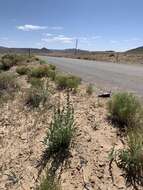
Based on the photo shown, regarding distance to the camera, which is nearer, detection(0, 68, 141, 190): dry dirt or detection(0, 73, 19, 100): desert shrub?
detection(0, 68, 141, 190): dry dirt

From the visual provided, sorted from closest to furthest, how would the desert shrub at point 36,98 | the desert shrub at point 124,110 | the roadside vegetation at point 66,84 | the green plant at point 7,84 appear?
the desert shrub at point 124,110, the desert shrub at point 36,98, the roadside vegetation at point 66,84, the green plant at point 7,84

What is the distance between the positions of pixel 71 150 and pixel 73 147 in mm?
116

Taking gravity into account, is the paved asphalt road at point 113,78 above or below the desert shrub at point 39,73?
below

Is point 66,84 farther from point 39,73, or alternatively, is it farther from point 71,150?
point 71,150

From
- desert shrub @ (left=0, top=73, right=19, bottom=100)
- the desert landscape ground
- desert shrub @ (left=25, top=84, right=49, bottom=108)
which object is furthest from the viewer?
desert shrub @ (left=0, top=73, right=19, bottom=100)

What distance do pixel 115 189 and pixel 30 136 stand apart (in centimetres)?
282

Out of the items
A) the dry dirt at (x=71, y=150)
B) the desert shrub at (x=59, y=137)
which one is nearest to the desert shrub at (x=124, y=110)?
the dry dirt at (x=71, y=150)

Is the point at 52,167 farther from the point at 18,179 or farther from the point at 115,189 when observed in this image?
the point at 115,189

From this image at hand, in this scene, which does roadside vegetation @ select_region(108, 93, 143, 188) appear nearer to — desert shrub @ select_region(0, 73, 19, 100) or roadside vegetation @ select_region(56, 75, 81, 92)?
roadside vegetation @ select_region(56, 75, 81, 92)

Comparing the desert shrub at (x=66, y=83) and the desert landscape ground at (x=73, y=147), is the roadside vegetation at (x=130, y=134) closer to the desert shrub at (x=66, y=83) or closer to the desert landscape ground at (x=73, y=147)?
the desert landscape ground at (x=73, y=147)

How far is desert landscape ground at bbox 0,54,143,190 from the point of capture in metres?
4.87

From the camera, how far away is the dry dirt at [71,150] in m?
4.91

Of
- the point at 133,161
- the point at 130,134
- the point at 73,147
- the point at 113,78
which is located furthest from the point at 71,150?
the point at 113,78

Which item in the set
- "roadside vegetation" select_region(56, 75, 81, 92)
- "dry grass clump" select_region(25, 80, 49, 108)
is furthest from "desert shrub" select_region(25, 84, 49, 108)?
"roadside vegetation" select_region(56, 75, 81, 92)
